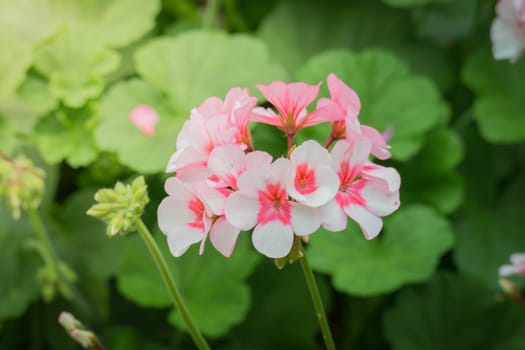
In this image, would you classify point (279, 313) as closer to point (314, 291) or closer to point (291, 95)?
point (314, 291)

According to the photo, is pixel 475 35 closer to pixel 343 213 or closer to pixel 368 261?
pixel 368 261

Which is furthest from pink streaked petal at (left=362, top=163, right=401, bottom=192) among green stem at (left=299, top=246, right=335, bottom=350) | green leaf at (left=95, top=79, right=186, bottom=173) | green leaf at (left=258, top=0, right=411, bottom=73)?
green leaf at (left=258, top=0, right=411, bottom=73)

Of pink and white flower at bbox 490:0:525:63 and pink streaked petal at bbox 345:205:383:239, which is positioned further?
pink and white flower at bbox 490:0:525:63

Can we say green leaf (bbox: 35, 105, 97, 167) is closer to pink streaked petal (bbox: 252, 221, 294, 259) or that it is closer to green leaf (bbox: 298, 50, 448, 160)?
green leaf (bbox: 298, 50, 448, 160)

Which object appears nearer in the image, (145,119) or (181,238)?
(181,238)

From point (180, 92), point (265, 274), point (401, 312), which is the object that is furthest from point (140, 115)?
point (401, 312)

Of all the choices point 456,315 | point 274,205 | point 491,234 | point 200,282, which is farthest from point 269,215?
point 491,234
